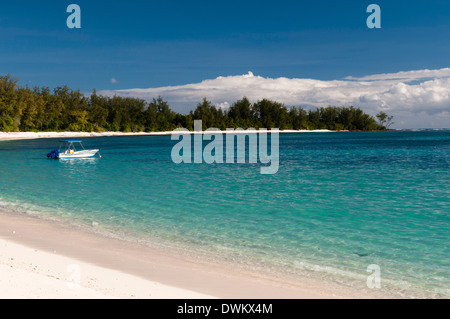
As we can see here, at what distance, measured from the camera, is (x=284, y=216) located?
1867 centimetres

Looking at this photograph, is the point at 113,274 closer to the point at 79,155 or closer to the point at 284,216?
the point at 284,216

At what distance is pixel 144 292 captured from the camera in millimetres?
8375

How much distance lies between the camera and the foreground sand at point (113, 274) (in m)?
8.18

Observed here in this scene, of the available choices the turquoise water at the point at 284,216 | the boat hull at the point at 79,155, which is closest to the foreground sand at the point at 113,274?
the turquoise water at the point at 284,216

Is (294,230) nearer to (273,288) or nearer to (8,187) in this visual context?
(273,288)

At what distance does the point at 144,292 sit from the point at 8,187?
25375 mm

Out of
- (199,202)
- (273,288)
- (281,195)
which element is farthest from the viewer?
(281,195)

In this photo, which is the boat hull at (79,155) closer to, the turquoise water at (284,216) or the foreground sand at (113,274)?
the turquoise water at (284,216)

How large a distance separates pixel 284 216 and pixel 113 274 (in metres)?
10.6

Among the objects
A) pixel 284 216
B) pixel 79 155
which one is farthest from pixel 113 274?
pixel 79 155

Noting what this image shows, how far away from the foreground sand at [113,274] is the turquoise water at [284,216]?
1.47 m

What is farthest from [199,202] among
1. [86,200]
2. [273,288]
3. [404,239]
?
[273,288]
